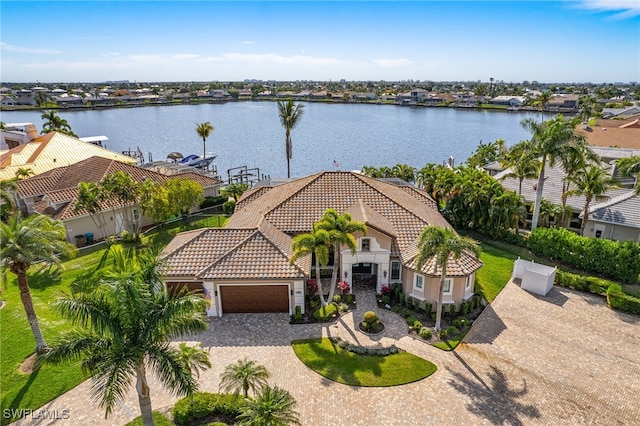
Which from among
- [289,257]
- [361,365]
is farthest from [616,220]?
[289,257]

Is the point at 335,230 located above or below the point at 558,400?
above

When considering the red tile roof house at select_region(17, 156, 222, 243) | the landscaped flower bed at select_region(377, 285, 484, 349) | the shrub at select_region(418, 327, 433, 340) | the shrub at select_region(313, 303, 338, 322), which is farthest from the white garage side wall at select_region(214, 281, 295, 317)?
the red tile roof house at select_region(17, 156, 222, 243)

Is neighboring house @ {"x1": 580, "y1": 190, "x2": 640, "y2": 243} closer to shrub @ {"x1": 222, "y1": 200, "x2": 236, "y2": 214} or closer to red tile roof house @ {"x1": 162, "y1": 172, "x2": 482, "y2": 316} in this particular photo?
red tile roof house @ {"x1": 162, "y1": 172, "x2": 482, "y2": 316}

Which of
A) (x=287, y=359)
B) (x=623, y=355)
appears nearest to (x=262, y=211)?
(x=287, y=359)

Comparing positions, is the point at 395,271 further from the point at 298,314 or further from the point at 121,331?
the point at 121,331

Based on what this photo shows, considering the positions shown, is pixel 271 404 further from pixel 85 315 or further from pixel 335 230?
pixel 335 230

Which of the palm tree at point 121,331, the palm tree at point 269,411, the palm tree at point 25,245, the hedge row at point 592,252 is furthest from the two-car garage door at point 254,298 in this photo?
the hedge row at point 592,252
